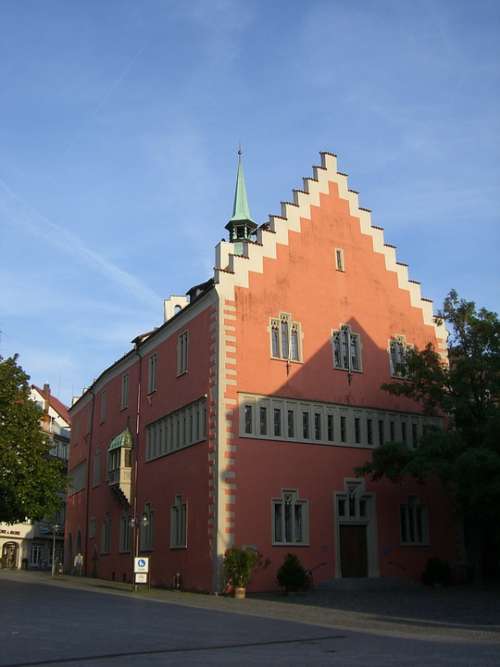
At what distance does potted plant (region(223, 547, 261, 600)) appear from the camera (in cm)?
2928

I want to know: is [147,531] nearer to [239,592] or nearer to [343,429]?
[239,592]

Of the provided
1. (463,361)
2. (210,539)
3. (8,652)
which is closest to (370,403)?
(463,361)

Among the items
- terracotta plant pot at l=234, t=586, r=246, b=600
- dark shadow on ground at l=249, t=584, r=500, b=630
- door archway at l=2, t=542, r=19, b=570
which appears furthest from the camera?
door archway at l=2, t=542, r=19, b=570

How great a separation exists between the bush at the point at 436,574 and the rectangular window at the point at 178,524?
36.0 ft

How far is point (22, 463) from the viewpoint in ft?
120

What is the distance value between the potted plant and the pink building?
1154mm

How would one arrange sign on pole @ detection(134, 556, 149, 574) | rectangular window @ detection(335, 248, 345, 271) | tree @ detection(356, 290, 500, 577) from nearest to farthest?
1. tree @ detection(356, 290, 500, 577)
2. sign on pole @ detection(134, 556, 149, 574)
3. rectangular window @ detection(335, 248, 345, 271)

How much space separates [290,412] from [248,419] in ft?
7.11

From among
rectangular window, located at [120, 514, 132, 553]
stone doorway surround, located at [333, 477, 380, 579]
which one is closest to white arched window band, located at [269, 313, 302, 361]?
stone doorway surround, located at [333, 477, 380, 579]

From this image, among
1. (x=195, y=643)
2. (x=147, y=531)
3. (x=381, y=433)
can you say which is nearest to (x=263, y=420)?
(x=381, y=433)

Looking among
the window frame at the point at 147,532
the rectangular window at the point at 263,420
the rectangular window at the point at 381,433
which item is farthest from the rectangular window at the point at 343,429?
the window frame at the point at 147,532

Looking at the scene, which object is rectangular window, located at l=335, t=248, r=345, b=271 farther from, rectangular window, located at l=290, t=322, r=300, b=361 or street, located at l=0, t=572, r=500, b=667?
street, located at l=0, t=572, r=500, b=667

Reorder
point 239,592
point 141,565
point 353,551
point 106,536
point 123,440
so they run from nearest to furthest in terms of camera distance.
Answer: point 239,592
point 141,565
point 353,551
point 123,440
point 106,536

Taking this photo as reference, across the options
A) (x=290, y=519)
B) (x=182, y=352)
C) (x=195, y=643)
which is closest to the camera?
(x=195, y=643)
